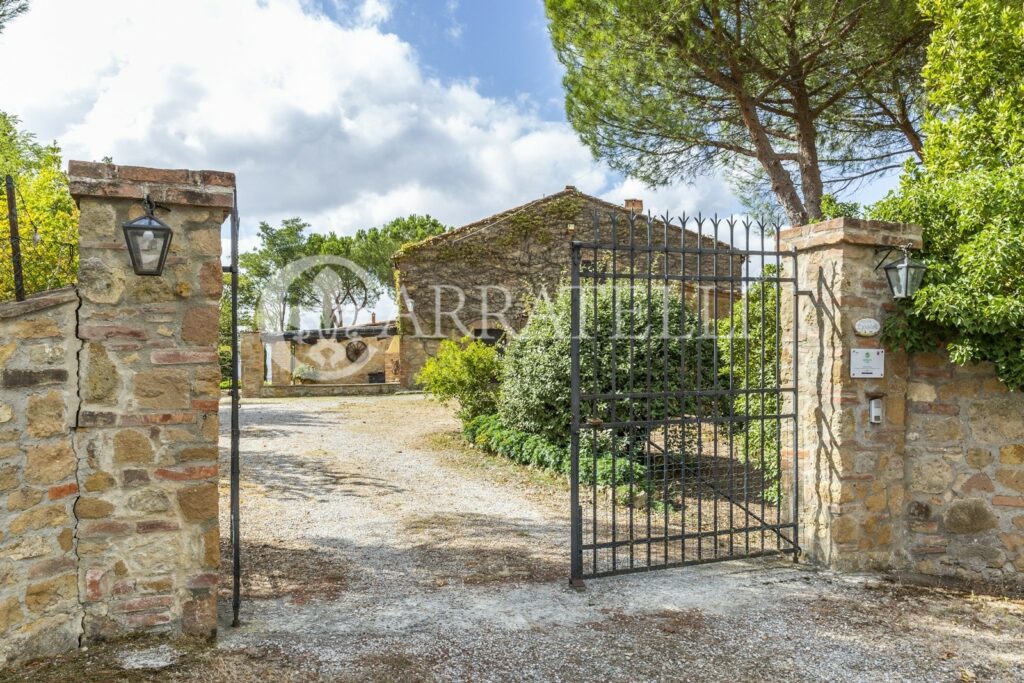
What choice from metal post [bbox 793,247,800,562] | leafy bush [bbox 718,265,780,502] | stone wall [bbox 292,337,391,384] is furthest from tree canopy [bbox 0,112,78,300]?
stone wall [bbox 292,337,391,384]

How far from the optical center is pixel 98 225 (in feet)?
10.2

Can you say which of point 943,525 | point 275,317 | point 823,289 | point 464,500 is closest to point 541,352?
point 464,500

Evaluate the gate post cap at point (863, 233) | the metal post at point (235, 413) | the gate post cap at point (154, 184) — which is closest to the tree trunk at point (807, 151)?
the gate post cap at point (863, 233)

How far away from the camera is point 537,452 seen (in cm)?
786

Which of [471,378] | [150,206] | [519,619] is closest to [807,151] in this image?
[471,378]

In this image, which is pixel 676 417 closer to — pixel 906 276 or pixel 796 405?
pixel 796 405

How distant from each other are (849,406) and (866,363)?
31 cm

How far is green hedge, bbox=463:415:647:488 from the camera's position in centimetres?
678

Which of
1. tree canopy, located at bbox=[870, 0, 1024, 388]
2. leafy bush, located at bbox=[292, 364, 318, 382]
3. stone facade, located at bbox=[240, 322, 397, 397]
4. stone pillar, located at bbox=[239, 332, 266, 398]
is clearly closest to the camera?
tree canopy, located at bbox=[870, 0, 1024, 388]

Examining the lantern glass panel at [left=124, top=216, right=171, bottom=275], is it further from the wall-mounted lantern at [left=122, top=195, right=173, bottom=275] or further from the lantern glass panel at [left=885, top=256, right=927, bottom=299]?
the lantern glass panel at [left=885, top=256, right=927, bottom=299]

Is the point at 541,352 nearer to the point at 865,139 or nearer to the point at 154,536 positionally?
the point at 154,536

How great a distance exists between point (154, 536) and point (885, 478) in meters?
4.47

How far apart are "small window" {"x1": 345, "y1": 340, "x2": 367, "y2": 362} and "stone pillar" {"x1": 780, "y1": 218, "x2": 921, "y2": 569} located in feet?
72.7

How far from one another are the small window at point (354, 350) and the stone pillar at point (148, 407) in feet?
73.3
